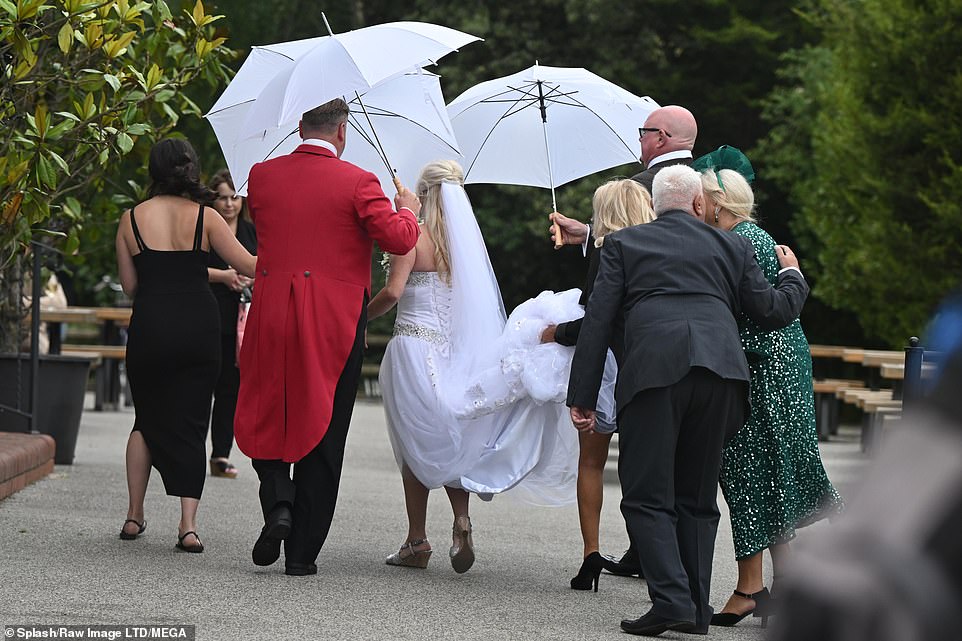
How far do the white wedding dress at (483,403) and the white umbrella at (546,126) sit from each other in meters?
1.14

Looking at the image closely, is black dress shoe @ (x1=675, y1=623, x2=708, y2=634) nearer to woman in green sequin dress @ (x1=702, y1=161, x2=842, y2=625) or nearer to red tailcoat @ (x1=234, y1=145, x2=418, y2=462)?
woman in green sequin dress @ (x1=702, y1=161, x2=842, y2=625)

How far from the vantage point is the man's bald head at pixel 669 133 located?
712cm

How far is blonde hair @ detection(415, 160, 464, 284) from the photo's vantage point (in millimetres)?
7367

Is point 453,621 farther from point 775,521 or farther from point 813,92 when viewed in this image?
point 813,92

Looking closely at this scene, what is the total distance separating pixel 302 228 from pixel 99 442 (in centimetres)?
780

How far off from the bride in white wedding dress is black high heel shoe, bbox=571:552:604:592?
1.68 ft

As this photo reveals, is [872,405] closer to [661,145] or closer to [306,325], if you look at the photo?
[661,145]

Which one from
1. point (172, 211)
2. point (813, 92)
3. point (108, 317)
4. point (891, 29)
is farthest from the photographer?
point (813, 92)

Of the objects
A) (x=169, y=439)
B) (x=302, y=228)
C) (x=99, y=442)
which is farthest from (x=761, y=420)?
(x=99, y=442)

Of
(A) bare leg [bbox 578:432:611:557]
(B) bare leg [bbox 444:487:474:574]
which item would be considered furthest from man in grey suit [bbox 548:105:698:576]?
(B) bare leg [bbox 444:487:474:574]

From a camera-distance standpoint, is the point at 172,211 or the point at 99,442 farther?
the point at 99,442

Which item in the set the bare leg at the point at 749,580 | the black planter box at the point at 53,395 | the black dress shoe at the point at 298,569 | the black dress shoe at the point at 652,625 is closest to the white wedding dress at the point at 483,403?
the black dress shoe at the point at 298,569

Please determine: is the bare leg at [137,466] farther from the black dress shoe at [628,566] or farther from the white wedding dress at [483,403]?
the black dress shoe at [628,566]

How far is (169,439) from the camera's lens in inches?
288
